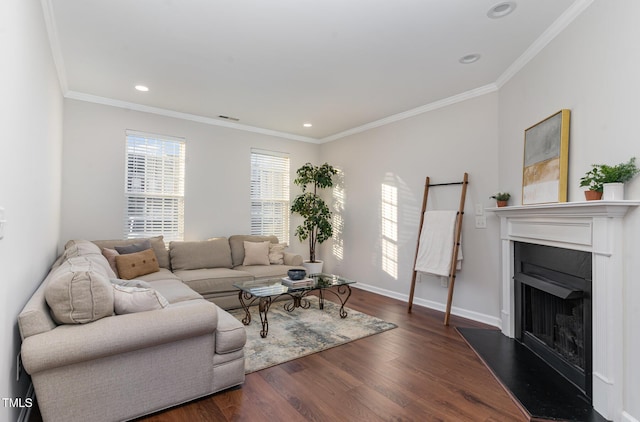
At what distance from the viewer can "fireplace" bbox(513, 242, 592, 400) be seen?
2.13 m

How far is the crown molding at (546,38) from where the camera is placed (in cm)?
222

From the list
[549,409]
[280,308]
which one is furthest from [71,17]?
[549,409]

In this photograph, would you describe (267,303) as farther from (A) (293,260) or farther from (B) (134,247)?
(B) (134,247)

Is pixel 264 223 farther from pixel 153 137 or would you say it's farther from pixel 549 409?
pixel 549 409

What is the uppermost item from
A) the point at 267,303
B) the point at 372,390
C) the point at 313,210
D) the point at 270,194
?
the point at 270,194

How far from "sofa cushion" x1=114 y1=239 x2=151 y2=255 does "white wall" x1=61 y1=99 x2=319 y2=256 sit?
18.8 inches

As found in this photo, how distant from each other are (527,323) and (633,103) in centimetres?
202

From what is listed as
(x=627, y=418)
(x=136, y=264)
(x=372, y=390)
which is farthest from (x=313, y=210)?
(x=627, y=418)

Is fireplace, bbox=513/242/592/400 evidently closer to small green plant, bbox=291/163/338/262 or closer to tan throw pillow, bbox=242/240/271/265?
small green plant, bbox=291/163/338/262

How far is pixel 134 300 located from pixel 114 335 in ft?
0.84

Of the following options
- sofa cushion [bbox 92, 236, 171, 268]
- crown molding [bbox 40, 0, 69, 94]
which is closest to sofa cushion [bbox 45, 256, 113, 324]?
crown molding [bbox 40, 0, 69, 94]

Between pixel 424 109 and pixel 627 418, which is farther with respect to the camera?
pixel 424 109

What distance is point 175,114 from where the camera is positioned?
4.61m

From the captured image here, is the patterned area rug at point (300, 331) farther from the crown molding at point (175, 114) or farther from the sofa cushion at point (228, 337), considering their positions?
the crown molding at point (175, 114)
